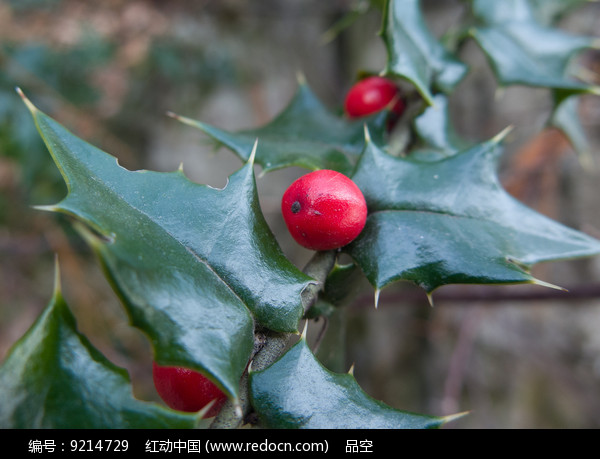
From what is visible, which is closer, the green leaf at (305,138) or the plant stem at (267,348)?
the plant stem at (267,348)

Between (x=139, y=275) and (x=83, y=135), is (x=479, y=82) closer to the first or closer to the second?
(x=83, y=135)

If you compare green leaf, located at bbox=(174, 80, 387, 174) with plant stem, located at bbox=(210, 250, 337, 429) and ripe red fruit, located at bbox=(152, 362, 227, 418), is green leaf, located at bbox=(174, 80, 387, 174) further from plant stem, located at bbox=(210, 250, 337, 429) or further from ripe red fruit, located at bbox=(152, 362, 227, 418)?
ripe red fruit, located at bbox=(152, 362, 227, 418)

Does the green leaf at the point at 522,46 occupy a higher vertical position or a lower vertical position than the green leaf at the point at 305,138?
higher

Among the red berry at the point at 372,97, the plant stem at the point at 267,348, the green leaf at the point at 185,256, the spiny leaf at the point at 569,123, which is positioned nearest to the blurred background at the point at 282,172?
the spiny leaf at the point at 569,123

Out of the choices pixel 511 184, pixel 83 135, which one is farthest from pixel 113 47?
pixel 511 184

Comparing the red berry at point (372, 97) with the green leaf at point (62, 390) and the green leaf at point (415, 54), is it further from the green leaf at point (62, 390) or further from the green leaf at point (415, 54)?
the green leaf at point (62, 390)

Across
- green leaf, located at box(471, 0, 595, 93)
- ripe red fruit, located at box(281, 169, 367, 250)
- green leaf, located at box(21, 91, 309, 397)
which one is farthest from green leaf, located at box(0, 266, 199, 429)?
green leaf, located at box(471, 0, 595, 93)

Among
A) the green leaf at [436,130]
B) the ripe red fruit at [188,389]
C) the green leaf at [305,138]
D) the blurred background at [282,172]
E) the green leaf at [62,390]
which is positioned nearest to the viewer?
the green leaf at [62,390]
